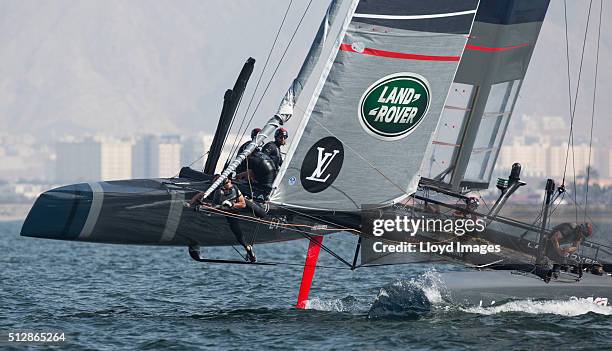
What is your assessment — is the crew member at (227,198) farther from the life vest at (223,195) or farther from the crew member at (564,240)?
the crew member at (564,240)

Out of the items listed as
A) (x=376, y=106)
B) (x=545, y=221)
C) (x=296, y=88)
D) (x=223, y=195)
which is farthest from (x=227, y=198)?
(x=545, y=221)

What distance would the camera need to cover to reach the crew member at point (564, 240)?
1435cm

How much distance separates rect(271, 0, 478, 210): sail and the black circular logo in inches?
0.5

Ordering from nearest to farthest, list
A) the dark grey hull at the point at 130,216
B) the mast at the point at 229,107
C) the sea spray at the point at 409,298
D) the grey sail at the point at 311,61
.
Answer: the grey sail at the point at 311,61 → the dark grey hull at the point at 130,216 → the sea spray at the point at 409,298 → the mast at the point at 229,107

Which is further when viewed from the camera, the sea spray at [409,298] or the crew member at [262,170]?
the sea spray at [409,298]

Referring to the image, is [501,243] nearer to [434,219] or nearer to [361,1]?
[434,219]

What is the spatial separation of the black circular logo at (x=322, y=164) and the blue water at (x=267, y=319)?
1.67m

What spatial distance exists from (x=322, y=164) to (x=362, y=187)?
0.63 meters

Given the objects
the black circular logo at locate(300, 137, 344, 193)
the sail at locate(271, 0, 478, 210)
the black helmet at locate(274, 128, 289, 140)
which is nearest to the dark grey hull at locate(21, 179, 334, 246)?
the black circular logo at locate(300, 137, 344, 193)

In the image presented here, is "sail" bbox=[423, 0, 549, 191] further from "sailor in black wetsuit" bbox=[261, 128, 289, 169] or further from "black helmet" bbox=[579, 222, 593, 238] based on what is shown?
"sailor in black wetsuit" bbox=[261, 128, 289, 169]

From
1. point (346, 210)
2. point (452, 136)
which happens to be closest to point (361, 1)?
point (346, 210)

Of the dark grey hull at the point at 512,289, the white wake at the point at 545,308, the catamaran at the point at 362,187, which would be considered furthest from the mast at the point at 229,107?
the white wake at the point at 545,308

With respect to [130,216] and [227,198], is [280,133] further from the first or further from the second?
[130,216]

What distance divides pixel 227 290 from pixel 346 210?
4593mm
